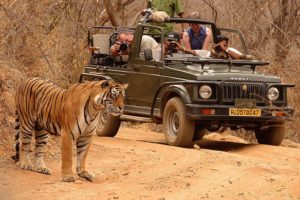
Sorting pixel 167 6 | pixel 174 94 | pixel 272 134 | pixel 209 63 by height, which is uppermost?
pixel 167 6

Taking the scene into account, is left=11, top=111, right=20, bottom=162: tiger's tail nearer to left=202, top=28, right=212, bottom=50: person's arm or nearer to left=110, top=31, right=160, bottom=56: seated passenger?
left=110, top=31, right=160, bottom=56: seated passenger

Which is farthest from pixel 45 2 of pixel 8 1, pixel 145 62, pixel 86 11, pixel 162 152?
pixel 162 152

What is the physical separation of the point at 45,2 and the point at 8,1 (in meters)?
4.01

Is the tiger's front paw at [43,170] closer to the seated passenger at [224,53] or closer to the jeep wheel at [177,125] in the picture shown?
the jeep wheel at [177,125]

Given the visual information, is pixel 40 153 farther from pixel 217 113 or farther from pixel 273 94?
pixel 273 94

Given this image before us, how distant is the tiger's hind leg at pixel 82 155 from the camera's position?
9102 millimetres

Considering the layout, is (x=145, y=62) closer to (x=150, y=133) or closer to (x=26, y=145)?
(x=150, y=133)

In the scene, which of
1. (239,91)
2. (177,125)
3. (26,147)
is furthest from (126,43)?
(26,147)

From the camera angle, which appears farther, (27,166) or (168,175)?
(27,166)

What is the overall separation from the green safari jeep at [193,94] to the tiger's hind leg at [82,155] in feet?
9.08

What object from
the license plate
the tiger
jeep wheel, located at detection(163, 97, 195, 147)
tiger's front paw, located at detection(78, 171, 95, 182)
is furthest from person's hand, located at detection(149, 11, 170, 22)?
tiger's front paw, located at detection(78, 171, 95, 182)

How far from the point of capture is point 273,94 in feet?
40.2

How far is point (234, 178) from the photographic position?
A: 935 cm

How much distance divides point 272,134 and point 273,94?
31.3 inches
